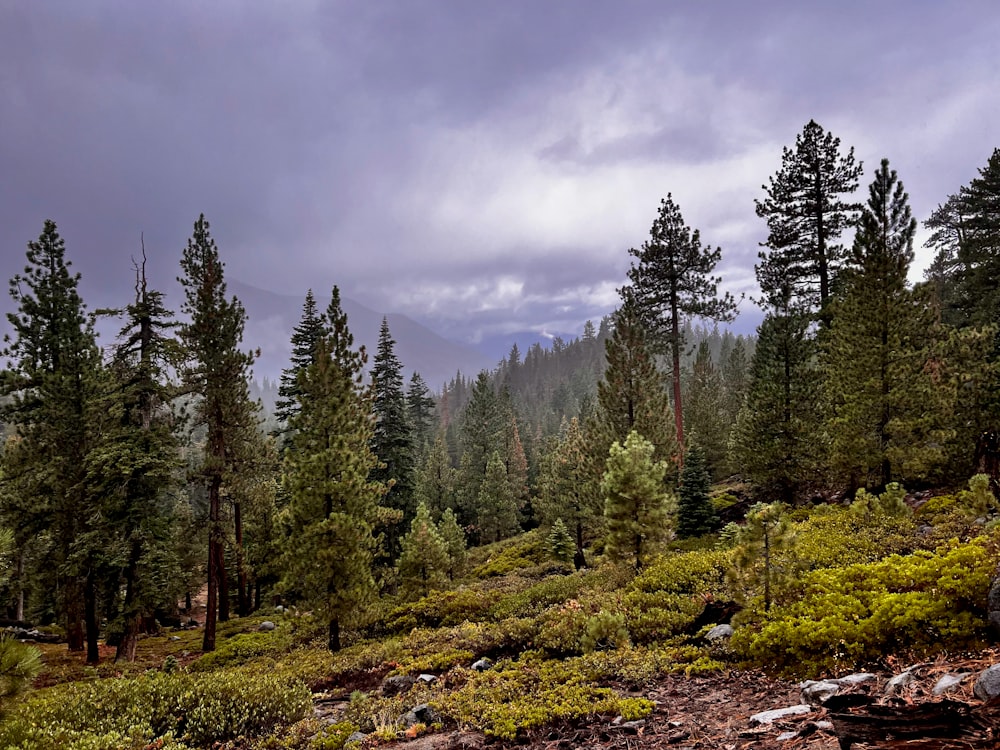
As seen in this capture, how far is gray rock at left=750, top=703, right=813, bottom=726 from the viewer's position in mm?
5324

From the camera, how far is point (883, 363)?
55.8 feet

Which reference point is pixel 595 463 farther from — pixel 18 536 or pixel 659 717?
pixel 18 536

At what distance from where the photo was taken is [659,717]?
639 centimetres

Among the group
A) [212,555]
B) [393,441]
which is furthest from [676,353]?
[212,555]

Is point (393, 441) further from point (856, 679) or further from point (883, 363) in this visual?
point (856, 679)

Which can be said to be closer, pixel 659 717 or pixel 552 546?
pixel 659 717

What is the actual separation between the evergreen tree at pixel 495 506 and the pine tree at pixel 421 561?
2327 centimetres

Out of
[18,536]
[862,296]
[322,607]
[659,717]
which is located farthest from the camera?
[18,536]

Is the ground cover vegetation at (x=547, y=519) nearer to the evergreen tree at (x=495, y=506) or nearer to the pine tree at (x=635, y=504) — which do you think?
the pine tree at (x=635, y=504)

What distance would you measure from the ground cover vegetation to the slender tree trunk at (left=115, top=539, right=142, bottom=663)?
0.12m

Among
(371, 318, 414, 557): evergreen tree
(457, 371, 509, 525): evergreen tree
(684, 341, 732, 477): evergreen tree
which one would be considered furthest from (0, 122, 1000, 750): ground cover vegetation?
(457, 371, 509, 525): evergreen tree

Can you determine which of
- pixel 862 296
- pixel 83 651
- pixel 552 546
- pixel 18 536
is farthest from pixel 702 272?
pixel 83 651

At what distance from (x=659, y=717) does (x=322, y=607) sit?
41.7 ft

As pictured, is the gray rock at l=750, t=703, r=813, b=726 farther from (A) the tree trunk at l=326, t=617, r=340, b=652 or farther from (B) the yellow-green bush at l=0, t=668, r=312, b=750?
(A) the tree trunk at l=326, t=617, r=340, b=652
